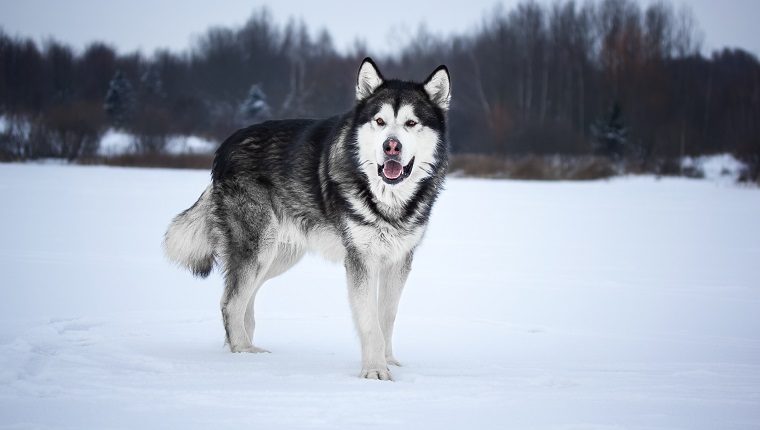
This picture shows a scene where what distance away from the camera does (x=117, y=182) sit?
22.8 meters

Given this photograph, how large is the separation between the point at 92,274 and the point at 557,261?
6557 millimetres

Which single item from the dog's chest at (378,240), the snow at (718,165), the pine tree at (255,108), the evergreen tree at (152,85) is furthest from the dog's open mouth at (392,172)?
the evergreen tree at (152,85)

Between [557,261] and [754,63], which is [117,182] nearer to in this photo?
[557,261]

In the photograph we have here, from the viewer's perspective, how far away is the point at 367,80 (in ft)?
17.0

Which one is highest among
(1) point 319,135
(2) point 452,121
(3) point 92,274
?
(1) point 319,135

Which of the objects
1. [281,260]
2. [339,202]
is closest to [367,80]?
[339,202]

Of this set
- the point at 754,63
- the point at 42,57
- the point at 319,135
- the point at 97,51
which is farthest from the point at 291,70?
the point at 319,135

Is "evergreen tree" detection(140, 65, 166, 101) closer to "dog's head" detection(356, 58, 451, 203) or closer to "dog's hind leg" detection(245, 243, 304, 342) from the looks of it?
"dog's hind leg" detection(245, 243, 304, 342)

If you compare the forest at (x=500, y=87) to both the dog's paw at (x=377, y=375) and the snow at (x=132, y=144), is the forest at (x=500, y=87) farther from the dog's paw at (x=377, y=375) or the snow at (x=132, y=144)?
the dog's paw at (x=377, y=375)

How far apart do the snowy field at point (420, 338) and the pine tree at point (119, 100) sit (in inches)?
1295

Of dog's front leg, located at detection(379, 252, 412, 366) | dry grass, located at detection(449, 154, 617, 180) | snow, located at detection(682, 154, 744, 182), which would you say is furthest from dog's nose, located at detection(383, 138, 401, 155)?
snow, located at detection(682, 154, 744, 182)

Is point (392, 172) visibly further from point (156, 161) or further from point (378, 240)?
point (156, 161)

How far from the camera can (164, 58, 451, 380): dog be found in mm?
4895

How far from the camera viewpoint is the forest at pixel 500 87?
134 feet
